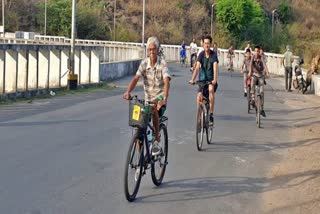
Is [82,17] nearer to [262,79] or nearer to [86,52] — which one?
[86,52]

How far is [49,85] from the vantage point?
26.1 metres

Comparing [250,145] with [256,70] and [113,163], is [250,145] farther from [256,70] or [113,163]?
[256,70]

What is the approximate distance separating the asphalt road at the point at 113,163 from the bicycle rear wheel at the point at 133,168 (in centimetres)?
14

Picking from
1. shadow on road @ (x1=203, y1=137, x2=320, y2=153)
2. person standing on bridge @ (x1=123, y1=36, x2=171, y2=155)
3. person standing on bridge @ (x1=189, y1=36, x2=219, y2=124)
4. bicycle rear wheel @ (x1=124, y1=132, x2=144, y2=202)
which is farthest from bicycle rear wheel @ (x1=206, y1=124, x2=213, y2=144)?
bicycle rear wheel @ (x1=124, y1=132, x2=144, y2=202)

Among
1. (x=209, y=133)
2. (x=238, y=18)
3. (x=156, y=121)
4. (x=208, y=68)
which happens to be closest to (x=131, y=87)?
(x=156, y=121)

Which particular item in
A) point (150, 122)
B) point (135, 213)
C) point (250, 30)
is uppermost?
point (250, 30)

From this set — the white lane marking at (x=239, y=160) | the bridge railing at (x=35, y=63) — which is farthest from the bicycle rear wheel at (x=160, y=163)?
the bridge railing at (x=35, y=63)

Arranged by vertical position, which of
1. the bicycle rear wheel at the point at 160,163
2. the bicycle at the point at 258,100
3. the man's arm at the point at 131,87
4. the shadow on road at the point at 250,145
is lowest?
the shadow on road at the point at 250,145

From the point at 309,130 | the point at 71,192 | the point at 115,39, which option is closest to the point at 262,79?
the point at 309,130

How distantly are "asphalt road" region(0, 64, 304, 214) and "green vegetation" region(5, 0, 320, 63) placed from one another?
56.7 meters

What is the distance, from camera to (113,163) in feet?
34.7

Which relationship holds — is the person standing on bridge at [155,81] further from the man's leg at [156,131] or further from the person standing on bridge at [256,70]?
the person standing on bridge at [256,70]

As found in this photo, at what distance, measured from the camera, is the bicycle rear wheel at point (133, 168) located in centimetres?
803

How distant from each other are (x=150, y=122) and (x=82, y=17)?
73165 mm
